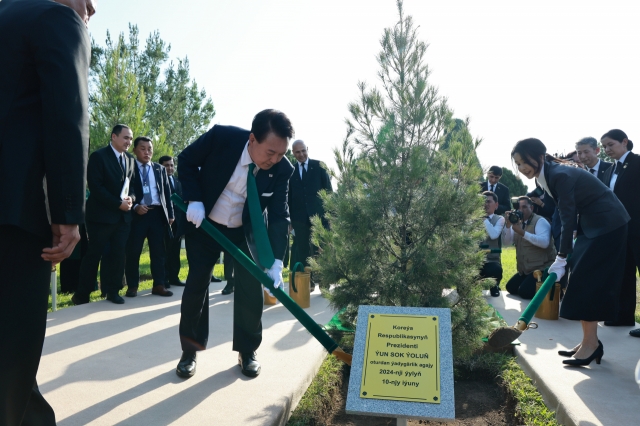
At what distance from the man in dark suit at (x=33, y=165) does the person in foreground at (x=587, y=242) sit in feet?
11.0

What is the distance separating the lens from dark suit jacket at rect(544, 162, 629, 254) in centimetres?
385

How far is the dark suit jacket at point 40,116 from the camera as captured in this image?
1.66m

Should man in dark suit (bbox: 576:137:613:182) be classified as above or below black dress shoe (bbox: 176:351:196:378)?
above

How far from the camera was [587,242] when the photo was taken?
3.91 metres

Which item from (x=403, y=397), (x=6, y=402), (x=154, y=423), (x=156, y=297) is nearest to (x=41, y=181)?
(x=6, y=402)

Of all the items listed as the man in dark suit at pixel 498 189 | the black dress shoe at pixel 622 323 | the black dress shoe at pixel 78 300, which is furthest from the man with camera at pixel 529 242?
the black dress shoe at pixel 78 300

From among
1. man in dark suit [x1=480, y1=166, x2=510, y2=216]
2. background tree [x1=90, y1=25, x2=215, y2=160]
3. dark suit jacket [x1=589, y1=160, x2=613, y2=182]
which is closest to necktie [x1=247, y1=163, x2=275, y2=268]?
dark suit jacket [x1=589, y1=160, x2=613, y2=182]

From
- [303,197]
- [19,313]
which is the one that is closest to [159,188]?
[303,197]

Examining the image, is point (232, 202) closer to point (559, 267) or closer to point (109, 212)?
point (559, 267)

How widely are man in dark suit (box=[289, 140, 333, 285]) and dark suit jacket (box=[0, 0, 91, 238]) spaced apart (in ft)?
17.6

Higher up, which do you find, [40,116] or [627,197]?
[40,116]

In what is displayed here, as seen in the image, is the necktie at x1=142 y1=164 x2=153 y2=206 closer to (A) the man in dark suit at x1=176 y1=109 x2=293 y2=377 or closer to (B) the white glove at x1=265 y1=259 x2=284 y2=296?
(A) the man in dark suit at x1=176 y1=109 x2=293 y2=377

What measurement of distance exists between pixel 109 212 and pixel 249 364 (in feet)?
11.0

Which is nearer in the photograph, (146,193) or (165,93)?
(146,193)
